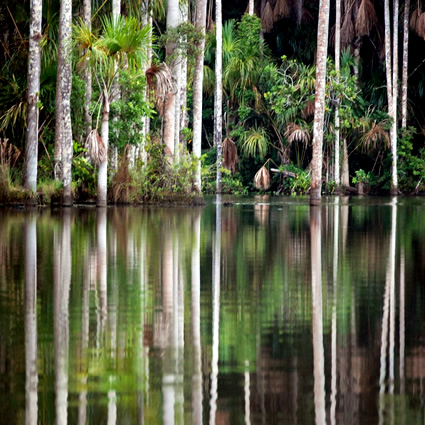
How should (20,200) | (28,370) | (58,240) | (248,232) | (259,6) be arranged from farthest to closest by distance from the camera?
(259,6) → (20,200) → (248,232) → (58,240) → (28,370)

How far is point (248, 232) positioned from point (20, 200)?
8905 millimetres

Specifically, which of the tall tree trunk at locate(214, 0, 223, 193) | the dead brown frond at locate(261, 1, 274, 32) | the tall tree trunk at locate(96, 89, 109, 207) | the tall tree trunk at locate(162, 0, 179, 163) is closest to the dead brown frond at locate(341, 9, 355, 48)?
the dead brown frond at locate(261, 1, 274, 32)

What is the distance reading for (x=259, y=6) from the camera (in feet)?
166

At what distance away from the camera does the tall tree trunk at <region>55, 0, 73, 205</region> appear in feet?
81.8

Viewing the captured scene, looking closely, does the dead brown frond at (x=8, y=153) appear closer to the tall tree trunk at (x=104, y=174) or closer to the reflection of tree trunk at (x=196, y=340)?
the tall tree trunk at (x=104, y=174)

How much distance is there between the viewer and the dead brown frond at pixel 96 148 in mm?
24875

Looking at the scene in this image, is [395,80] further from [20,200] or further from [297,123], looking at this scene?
[20,200]

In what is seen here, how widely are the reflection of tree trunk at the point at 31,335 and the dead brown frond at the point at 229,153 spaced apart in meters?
33.0

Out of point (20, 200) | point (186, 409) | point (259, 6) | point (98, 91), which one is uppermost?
point (259, 6)

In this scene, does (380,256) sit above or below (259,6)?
below

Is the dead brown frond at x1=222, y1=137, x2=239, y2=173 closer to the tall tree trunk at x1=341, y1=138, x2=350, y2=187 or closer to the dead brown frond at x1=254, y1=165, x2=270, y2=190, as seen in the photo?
the dead brown frond at x1=254, y1=165, x2=270, y2=190

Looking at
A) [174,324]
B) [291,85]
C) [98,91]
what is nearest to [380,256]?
[174,324]

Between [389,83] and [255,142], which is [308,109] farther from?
[389,83]

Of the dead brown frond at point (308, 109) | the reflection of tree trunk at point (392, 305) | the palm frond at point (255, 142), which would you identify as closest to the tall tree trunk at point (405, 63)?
the dead brown frond at point (308, 109)
